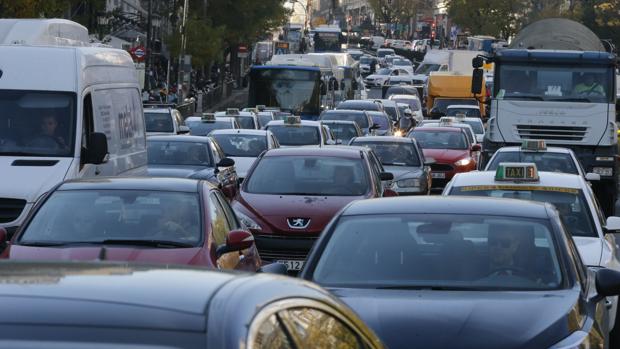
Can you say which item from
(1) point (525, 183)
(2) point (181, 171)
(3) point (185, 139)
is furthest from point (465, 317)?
(3) point (185, 139)

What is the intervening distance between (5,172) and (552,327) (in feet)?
26.9

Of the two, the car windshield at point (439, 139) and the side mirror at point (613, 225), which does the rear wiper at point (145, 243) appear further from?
the car windshield at point (439, 139)

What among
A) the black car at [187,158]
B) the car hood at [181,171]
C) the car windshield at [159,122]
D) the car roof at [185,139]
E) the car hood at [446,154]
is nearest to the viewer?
the car hood at [181,171]

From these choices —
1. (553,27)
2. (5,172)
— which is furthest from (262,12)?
(5,172)

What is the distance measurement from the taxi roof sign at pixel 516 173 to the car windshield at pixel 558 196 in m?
0.11

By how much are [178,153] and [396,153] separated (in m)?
4.23

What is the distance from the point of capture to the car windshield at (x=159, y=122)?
32312 mm

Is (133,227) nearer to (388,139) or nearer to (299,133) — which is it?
(388,139)

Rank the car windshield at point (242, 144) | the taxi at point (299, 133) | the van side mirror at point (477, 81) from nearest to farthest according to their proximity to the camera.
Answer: the car windshield at point (242, 144)
the van side mirror at point (477, 81)
the taxi at point (299, 133)

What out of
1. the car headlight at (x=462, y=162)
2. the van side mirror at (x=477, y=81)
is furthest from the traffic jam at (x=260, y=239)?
the car headlight at (x=462, y=162)

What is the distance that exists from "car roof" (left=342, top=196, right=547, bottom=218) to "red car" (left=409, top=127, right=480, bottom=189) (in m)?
20.2

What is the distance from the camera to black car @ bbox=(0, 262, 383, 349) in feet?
10.5

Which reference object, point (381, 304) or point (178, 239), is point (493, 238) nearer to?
point (381, 304)

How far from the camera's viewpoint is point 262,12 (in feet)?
264
